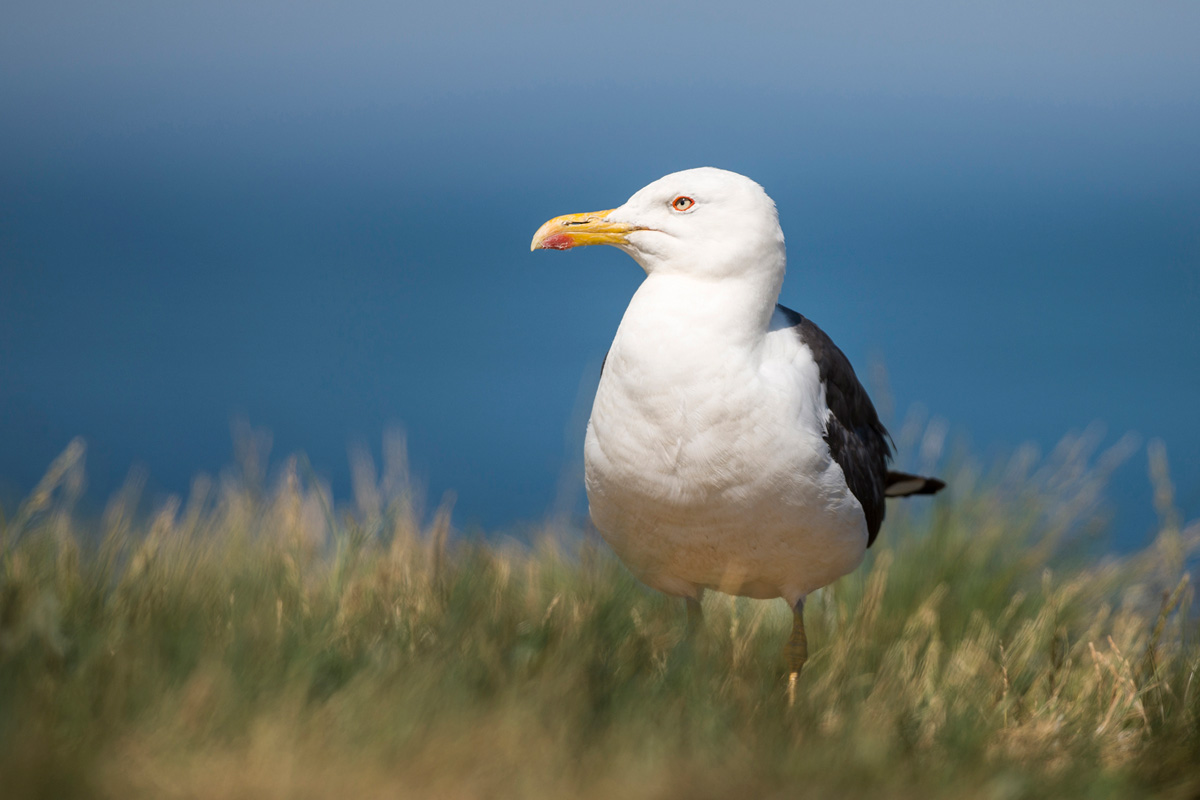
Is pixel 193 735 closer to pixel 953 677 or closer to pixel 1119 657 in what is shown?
pixel 953 677

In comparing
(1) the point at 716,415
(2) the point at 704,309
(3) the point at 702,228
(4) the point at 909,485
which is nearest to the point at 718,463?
(1) the point at 716,415

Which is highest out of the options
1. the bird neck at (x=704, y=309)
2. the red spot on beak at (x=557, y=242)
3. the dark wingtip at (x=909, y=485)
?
the red spot on beak at (x=557, y=242)

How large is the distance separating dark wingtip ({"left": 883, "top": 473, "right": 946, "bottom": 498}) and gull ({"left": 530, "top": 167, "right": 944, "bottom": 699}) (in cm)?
87

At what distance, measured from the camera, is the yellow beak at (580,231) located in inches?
158

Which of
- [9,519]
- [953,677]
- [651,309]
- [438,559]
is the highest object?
[651,309]

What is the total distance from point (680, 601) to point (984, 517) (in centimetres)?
215

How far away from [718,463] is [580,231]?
41.0 inches

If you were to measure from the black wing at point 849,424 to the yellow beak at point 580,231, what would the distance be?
0.78 meters

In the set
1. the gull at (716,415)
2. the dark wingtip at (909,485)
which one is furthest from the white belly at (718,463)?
the dark wingtip at (909,485)

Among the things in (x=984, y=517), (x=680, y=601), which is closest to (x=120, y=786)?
(x=680, y=601)

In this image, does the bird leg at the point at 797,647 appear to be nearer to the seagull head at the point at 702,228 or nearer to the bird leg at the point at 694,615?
the bird leg at the point at 694,615

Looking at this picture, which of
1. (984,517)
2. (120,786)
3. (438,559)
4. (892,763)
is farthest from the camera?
(984,517)

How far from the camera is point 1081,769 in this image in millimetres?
3086

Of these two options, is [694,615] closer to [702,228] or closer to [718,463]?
[718,463]
